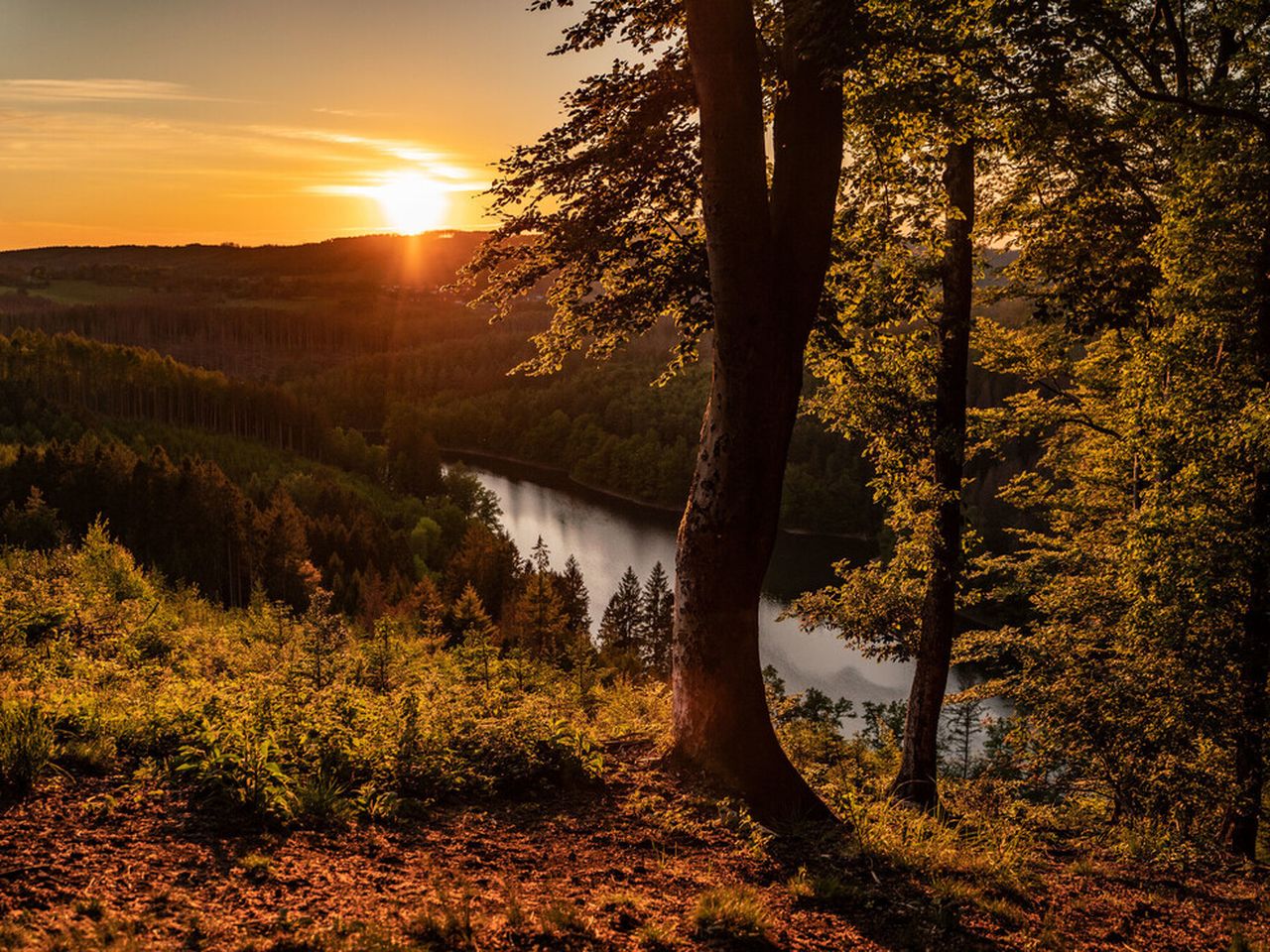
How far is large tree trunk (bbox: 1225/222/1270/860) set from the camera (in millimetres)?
9141

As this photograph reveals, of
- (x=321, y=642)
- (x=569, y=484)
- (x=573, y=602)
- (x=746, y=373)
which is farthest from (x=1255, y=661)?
(x=569, y=484)

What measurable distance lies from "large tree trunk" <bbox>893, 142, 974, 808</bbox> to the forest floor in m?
3.50

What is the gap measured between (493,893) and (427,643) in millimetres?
14286

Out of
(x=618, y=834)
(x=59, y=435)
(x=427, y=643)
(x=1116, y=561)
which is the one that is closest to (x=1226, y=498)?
(x=1116, y=561)

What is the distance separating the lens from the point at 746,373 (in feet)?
20.8

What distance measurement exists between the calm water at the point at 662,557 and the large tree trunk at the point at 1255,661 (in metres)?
36.6

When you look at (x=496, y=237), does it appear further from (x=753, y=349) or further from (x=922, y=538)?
(x=922, y=538)

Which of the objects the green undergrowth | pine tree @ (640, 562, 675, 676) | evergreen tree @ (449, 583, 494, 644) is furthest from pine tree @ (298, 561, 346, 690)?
pine tree @ (640, 562, 675, 676)

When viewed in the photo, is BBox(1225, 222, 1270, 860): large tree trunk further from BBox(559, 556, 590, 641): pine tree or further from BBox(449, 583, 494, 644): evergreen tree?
BBox(559, 556, 590, 641): pine tree

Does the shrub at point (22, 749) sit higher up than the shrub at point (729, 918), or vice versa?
the shrub at point (22, 749)

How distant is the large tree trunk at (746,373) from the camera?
6234mm

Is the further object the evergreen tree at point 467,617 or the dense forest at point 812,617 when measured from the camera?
the evergreen tree at point 467,617

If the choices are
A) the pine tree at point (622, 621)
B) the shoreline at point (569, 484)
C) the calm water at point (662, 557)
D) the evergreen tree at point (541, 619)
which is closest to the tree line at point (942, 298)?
the evergreen tree at point (541, 619)

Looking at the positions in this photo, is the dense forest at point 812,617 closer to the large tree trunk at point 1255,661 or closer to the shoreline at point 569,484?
the large tree trunk at point 1255,661
